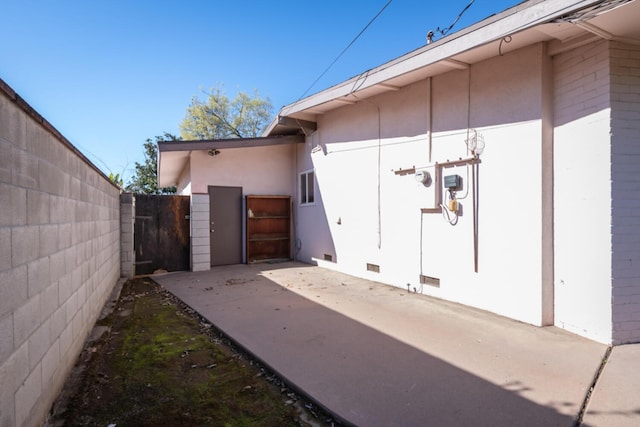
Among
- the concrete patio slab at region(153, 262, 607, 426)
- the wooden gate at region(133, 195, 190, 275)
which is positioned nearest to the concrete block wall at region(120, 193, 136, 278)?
the wooden gate at region(133, 195, 190, 275)

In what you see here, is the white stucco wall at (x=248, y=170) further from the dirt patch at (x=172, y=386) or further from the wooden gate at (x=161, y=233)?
the dirt patch at (x=172, y=386)

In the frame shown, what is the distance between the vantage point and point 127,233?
7324 millimetres

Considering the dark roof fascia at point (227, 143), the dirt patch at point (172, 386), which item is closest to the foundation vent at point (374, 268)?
the dirt patch at point (172, 386)

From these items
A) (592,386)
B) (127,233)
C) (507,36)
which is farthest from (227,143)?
(592,386)

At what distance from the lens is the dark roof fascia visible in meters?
8.00

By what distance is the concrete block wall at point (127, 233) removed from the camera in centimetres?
724

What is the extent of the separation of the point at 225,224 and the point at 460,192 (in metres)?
6.02

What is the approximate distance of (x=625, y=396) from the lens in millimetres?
2547

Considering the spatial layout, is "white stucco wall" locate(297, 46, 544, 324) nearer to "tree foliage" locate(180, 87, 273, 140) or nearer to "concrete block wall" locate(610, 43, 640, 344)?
"concrete block wall" locate(610, 43, 640, 344)

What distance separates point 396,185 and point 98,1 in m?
6.27

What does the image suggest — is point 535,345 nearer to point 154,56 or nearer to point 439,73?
point 439,73

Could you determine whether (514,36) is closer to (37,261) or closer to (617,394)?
(617,394)

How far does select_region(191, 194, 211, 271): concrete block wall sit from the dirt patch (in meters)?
4.09

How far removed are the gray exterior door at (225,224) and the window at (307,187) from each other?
1.69 m
